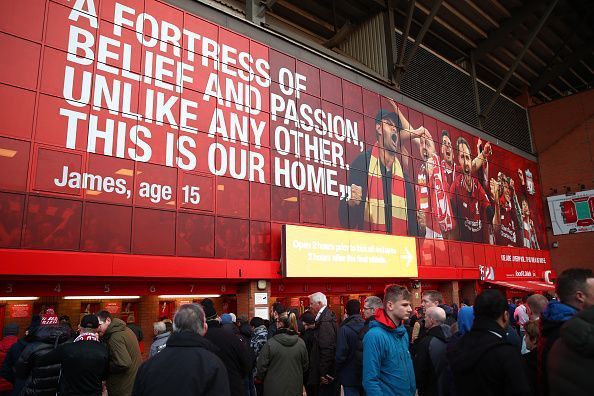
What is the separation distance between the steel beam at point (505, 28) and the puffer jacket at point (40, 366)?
28.8 m

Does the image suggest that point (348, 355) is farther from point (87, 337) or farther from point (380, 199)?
point (380, 199)

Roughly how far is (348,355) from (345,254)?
35.0 ft

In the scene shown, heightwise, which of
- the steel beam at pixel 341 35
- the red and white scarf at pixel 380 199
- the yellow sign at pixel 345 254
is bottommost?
the yellow sign at pixel 345 254

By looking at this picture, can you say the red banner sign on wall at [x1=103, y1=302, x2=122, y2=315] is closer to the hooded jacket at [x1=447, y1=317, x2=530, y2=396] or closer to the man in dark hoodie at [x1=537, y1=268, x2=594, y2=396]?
the hooded jacket at [x1=447, y1=317, x2=530, y2=396]

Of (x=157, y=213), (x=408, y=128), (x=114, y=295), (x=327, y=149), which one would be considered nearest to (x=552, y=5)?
(x=408, y=128)

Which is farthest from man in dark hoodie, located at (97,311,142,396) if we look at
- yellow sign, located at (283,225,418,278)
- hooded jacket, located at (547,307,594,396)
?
yellow sign, located at (283,225,418,278)

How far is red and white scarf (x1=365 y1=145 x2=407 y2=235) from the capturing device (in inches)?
728

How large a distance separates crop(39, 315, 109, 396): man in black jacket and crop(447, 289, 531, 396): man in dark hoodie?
11.9ft

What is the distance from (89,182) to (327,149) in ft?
29.2

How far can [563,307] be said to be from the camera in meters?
3.17

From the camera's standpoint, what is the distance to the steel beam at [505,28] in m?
26.4

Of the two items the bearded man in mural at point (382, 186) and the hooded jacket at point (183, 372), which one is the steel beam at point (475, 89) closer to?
the bearded man in mural at point (382, 186)

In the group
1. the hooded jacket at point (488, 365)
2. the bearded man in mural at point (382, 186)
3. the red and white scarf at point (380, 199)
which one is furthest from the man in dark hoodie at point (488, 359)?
the red and white scarf at point (380, 199)

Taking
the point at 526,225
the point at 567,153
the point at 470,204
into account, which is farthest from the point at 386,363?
the point at 567,153
